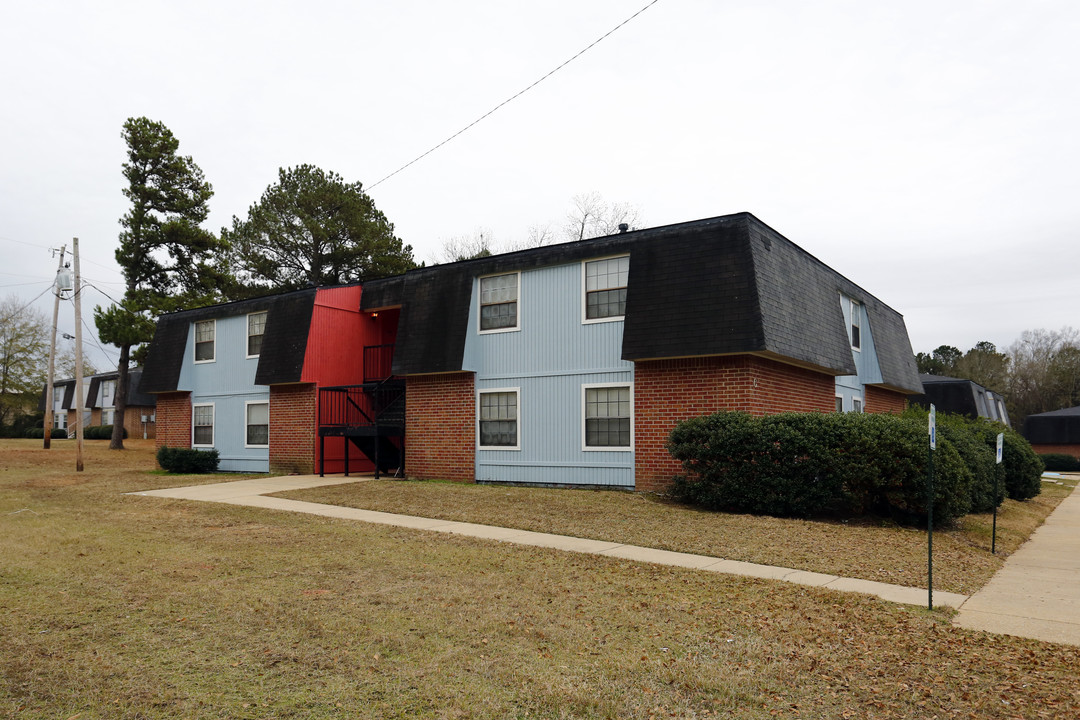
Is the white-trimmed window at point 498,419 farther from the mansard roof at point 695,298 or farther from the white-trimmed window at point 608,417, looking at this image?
the white-trimmed window at point 608,417

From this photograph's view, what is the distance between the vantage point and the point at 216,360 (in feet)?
82.0

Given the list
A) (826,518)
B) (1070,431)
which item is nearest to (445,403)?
(826,518)

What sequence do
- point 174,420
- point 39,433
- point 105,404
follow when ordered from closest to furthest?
1. point 174,420
2. point 39,433
3. point 105,404

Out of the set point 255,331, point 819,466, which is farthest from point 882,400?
point 255,331

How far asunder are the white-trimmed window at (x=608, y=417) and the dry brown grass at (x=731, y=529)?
1.19 meters

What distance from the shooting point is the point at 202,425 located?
25.4 metres

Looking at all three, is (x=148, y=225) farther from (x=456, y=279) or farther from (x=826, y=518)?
(x=826, y=518)

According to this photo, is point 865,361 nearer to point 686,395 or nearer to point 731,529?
point 686,395

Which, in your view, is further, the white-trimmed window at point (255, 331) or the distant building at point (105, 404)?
the distant building at point (105, 404)

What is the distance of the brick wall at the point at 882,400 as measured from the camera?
23.9 m

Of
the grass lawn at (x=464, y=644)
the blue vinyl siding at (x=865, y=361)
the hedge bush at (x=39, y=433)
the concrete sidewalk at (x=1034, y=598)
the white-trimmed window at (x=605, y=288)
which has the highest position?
the white-trimmed window at (x=605, y=288)

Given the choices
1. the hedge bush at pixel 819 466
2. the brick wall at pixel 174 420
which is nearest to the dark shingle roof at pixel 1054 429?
the hedge bush at pixel 819 466

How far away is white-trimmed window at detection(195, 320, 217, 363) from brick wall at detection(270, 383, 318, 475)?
3783mm

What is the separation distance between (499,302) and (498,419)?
9.07 ft
